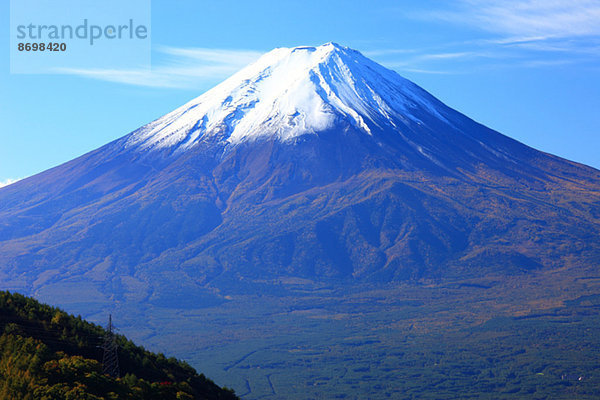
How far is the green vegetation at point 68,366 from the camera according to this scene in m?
27.3

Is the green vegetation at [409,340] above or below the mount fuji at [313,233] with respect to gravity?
below

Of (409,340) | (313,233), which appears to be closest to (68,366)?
(409,340)

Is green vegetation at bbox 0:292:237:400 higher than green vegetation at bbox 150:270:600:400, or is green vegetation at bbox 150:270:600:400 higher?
green vegetation at bbox 0:292:237:400

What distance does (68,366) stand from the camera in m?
29.2

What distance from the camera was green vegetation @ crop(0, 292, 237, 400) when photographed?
2727cm

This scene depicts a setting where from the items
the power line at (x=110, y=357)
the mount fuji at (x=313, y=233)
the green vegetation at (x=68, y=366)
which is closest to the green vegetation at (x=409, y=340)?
the mount fuji at (x=313, y=233)

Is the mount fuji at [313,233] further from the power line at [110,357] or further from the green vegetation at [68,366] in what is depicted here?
the power line at [110,357]

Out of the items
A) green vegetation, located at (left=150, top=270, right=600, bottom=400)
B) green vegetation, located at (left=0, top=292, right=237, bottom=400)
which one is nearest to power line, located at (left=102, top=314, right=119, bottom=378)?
green vegetation, located at (left=0, top=292, right=237, bottom=400)

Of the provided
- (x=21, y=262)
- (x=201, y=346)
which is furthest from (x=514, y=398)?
(x=21, y=262)

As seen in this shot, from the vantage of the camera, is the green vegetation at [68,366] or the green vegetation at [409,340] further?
the green vegetation at [409,340]

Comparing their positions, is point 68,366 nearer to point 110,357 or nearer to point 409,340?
point 110,357

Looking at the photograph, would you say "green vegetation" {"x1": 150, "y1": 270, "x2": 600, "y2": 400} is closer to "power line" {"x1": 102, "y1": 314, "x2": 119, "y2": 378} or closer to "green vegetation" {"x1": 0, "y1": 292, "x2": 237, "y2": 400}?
"green vegetation" {"x1": 0, "y1": 292, "x2": 237, "y2": 400}

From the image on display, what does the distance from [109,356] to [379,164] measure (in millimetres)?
166552

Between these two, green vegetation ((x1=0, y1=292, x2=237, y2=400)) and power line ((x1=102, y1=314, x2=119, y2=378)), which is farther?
power line ((x1=102, y1=314, x2=119, y2=378))
